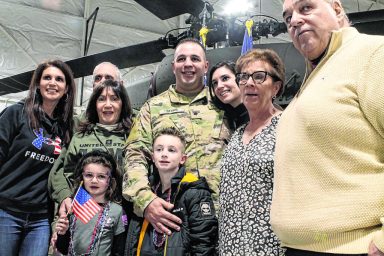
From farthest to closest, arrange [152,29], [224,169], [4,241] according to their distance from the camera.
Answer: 1. [152,29]
2. [4,241]
3. [224,169]

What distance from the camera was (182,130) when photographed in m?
2.17

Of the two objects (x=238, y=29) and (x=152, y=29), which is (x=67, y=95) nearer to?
(x=238, y=29)

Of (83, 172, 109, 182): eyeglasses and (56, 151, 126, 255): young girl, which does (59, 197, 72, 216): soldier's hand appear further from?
(83, 172, 109, 182): eyeglasses

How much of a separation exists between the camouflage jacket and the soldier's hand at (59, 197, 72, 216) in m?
0.41

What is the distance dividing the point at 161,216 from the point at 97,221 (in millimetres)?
487

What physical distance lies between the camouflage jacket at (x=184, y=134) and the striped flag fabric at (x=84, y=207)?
307 mm

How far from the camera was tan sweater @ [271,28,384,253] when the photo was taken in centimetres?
107

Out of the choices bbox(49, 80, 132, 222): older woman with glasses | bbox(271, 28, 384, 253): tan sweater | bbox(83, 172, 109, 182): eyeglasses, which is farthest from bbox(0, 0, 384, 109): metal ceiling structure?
bbox(271, 28, 384, 253): tan sweater

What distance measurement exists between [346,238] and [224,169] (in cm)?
75

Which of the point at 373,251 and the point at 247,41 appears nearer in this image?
the point at 373,251

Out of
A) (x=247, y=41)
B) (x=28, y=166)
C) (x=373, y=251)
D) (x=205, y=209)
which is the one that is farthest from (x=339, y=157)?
(x=247, y=41)

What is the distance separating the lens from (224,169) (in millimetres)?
1777

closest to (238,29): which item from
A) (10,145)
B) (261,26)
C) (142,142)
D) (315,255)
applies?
(261,26)

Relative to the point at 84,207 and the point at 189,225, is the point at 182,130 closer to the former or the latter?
the point at 189,225
